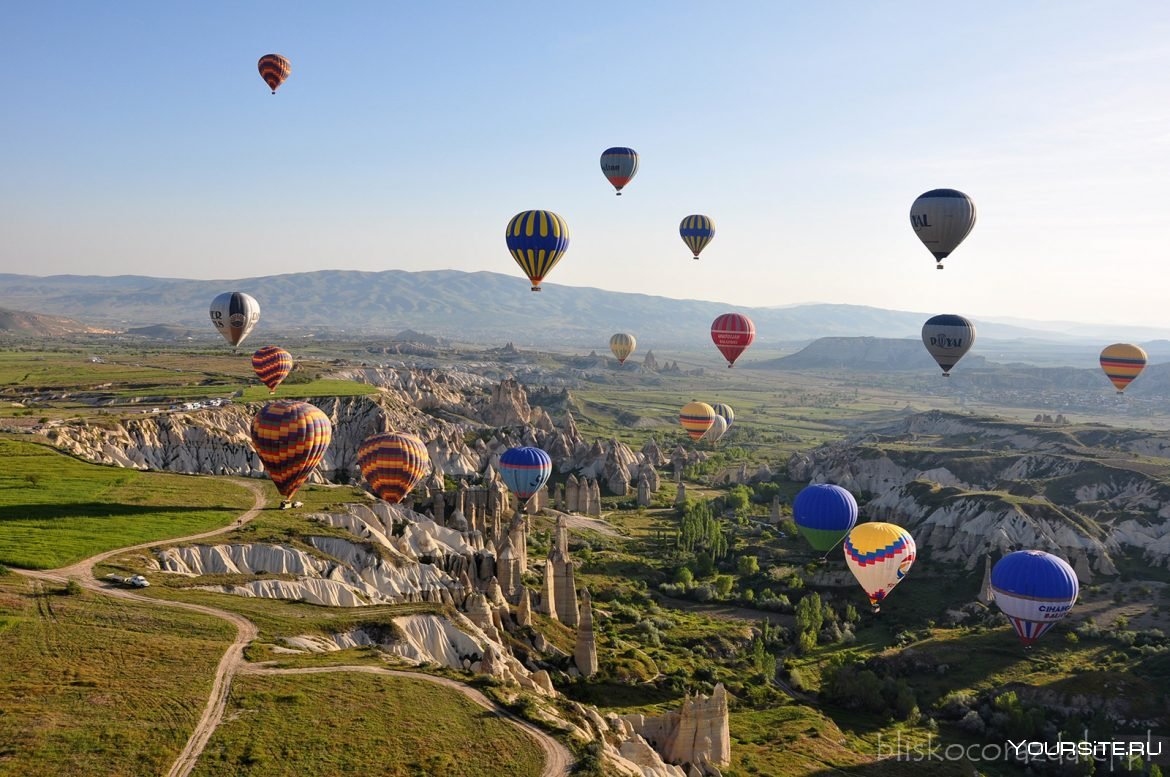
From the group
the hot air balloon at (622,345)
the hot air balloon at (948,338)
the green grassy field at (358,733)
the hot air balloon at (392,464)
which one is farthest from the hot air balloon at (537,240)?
the hot air balloon at (622,345)

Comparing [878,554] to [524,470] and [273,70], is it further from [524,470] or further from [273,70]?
[273,70]

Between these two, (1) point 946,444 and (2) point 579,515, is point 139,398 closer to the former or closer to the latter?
(2) point 579,515

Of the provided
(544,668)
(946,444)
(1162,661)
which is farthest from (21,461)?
(946,444)

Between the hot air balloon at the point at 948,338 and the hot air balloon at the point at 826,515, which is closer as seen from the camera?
the hot air balloon at the point at 826,515

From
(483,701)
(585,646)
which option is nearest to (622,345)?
(585,646)

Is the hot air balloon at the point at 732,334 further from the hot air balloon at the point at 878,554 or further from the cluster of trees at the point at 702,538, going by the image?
the hot air balloon at the point at 878,554

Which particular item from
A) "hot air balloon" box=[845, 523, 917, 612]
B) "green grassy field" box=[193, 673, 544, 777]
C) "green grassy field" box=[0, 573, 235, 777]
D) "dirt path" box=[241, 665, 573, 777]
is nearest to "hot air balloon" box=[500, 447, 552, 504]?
"hot air balloon" box=[845, 523, 917, 612]

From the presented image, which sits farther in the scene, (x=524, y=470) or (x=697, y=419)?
(x=697, y=419)
